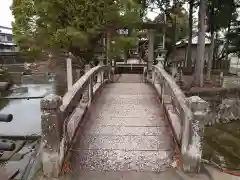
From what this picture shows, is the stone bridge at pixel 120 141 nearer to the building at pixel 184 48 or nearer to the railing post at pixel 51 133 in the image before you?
the railing post at pixel 51 133

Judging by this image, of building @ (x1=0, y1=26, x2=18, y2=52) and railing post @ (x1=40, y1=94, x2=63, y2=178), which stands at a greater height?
building @ (x1=0, y1=26, x2=18, y2=52)

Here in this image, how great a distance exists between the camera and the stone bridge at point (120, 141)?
3.59 metres

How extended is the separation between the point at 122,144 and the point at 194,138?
1504 millimetres

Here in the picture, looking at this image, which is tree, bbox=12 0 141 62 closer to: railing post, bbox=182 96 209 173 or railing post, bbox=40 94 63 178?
railing post, bbox=40 94 63 178

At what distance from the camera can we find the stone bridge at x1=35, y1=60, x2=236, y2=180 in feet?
11.8

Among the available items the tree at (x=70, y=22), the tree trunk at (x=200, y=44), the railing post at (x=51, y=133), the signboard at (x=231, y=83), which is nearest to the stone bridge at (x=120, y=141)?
the railing post at (x=51, y=133)

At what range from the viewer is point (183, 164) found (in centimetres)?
379

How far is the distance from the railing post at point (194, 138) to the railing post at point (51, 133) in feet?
6.25

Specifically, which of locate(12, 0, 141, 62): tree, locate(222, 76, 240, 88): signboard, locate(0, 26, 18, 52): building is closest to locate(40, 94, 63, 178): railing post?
locate(12, 0, 141, 62): tree

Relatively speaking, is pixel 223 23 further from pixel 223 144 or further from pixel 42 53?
pixel 42 53

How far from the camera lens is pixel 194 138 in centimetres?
366

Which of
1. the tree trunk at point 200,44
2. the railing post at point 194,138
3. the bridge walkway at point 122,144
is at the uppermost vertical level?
the tree trunk at point 200,44

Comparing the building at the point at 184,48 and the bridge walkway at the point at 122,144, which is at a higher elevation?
the building at the point at 184,48

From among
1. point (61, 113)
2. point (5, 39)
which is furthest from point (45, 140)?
point (5, 39)
